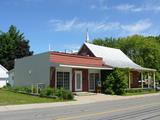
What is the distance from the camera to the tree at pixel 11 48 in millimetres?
69938

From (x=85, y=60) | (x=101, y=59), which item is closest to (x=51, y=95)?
(x=85, y=60)

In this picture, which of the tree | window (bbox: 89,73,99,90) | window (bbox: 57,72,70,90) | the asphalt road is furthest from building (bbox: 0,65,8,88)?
the asphalt road

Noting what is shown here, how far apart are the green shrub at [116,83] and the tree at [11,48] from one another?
115 ft

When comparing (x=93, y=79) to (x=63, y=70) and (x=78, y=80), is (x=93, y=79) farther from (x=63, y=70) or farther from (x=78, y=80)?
(x=63, y=70)

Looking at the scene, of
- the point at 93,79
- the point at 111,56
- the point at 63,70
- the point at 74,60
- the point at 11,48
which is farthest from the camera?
the point at 11,48

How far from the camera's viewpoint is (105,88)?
3944 cm

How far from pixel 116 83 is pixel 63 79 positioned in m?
6.17

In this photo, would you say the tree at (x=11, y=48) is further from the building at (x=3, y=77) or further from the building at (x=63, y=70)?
the building at (x=63, y=70)

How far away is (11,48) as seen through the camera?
234 ft

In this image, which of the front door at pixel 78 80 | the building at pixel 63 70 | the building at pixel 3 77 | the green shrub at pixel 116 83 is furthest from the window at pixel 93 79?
A: the building at pixel 3 77

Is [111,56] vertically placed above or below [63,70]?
above

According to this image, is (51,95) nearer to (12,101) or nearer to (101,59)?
(12,101)

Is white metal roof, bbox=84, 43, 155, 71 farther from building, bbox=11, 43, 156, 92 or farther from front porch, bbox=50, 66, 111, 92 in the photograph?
front porch, bbox=50, 66, 111, 92

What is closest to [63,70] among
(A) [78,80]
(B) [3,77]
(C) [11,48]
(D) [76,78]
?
(D) [76,78]
